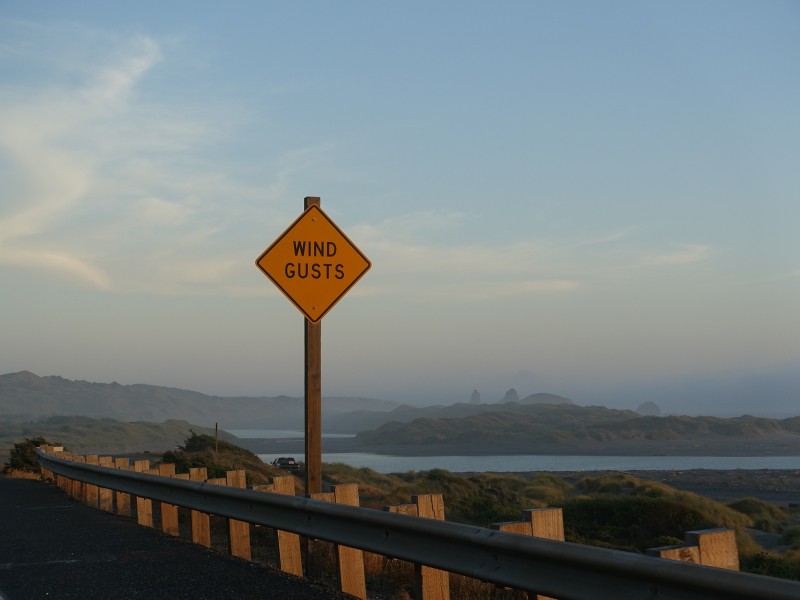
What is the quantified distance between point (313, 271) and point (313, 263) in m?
0.08

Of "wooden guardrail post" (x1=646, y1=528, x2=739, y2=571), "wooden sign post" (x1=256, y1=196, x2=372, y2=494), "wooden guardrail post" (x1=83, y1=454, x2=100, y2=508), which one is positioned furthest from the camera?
"wooden guardrail post" (x1=83, y1=454, x2=100, y2=508)

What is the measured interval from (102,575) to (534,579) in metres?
4.37

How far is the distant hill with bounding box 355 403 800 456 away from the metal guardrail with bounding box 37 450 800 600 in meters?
105

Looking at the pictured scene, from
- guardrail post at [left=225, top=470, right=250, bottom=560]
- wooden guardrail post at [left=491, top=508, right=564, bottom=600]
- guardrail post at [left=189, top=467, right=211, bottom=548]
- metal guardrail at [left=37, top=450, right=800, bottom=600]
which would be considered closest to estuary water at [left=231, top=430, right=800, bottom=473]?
guardrail post at [left=189, top=467, right=211, bottom=548]

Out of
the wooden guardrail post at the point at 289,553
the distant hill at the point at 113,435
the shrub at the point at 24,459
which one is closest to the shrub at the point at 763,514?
the shrub at the point at 24,459

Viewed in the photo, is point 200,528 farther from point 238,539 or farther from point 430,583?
point 430,583

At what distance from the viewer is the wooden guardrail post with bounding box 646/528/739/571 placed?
4.30 m

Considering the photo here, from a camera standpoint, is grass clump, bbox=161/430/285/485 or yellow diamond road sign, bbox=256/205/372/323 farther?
grass clump, bbox=161/430/285/485

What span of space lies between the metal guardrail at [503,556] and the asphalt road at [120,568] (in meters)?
0.44

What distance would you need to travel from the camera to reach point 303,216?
950 centimetres

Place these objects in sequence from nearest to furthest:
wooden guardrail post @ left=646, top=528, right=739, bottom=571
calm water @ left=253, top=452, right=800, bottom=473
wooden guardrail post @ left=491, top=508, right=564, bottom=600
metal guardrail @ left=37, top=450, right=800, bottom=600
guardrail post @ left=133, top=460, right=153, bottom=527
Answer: metal guardrail @ left=37, top=450, right=800, bottom=600, wooden guardrail post @ left=646, top=528, right=739, bottom=571, wooden guardrail post @ left=491, top=508, right=564, bottom=600, guardrail post @ left=133, top=460, right=153, bottom=527, calm water @ left=253, top=452, right=800, bottom=473

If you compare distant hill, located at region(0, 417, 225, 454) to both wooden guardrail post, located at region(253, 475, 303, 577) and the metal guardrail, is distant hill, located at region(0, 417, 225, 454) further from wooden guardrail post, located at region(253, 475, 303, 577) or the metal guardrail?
the metal guardrail

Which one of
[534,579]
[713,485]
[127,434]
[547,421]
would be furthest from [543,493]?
[547,421]

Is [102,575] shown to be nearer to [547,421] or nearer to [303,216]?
[303,216]
